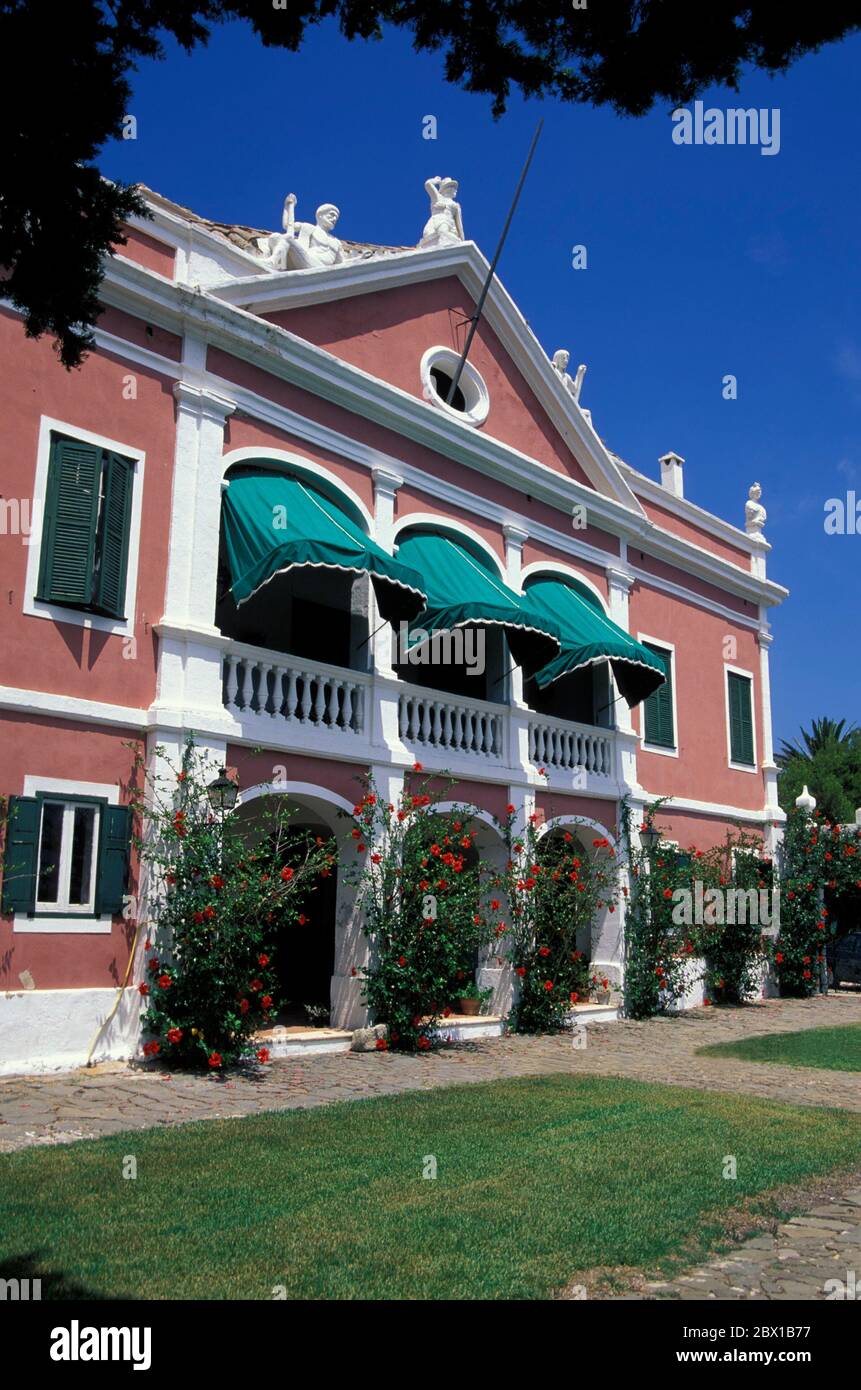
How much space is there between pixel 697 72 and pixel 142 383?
353 inches

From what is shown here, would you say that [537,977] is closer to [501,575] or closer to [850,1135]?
[501,575]

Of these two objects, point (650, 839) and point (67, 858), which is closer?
point (67, 858)

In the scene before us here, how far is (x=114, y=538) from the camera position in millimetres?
11781

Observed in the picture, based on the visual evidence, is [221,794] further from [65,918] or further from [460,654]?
[460,654]

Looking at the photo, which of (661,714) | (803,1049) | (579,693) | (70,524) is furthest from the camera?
(661,714)

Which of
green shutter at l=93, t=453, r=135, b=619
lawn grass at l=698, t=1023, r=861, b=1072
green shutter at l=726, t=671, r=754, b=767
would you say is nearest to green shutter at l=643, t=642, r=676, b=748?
green shutter at l=726, t=671, r=754, b=767

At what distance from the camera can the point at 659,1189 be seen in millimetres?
6617

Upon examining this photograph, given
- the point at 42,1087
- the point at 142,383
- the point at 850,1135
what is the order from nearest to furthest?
1. the point at 850,1135
2. the point at 42,1087
3. the point at 142,383

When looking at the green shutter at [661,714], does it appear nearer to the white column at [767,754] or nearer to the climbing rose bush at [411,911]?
the white column at [767,754]

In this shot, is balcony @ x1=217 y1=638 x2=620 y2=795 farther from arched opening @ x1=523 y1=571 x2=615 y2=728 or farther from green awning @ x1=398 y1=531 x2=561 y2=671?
green awning @ x1=398 y1=531 x2=561 y2=671

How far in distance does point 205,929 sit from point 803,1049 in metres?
7.47

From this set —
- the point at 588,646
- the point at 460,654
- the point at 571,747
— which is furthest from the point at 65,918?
the point at 571,747

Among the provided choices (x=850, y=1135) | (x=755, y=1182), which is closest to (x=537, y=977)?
(x=850, y=1135)
